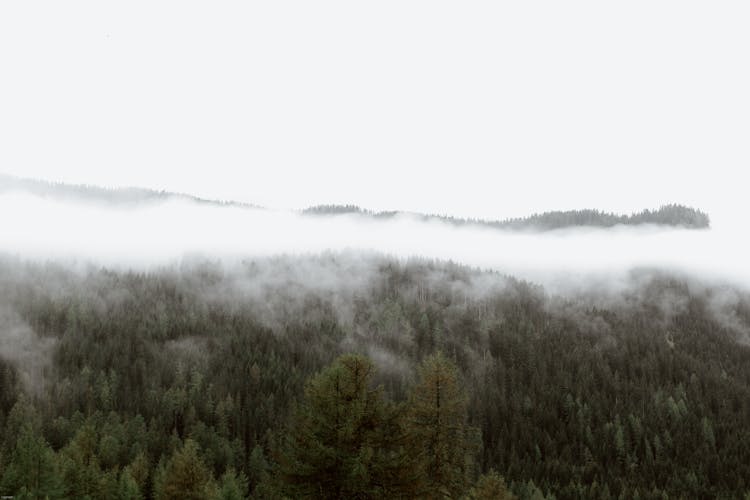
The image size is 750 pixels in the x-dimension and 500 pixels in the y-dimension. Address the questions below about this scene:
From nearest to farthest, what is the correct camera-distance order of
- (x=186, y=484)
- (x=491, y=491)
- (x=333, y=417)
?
1. (x=333, y=417)
2. (x=491, y=491)
3. (x=186, y=484)

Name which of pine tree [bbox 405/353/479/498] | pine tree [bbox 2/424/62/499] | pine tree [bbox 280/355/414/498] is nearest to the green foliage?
pine tree [bbox 405/353/479/498]

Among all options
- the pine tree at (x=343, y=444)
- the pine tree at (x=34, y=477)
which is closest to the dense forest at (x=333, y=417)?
the pine tree at (x=343, y=444)

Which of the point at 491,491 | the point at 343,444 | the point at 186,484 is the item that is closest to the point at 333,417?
the point at 343,444

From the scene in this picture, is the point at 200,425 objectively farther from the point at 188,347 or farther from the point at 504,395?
the point at 504,395

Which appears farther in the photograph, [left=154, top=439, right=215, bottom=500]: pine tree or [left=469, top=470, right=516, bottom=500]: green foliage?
[left=154, top=439, right=215, bottom=500]: pine tree

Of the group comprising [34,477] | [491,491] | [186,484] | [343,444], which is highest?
[343,444]

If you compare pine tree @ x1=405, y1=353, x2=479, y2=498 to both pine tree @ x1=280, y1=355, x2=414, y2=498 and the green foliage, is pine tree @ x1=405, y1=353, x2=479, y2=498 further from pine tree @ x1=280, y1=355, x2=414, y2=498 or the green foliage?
pine tree @ x1=280, y1=355, x2=414, y2=498

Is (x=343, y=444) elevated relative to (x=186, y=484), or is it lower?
elevated

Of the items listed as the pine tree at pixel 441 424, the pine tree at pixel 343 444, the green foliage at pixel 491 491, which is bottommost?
the green foliage at pixel 491 491

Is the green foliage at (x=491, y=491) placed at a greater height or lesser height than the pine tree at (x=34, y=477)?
greater

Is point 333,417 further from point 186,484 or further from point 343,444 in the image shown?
point 186,484

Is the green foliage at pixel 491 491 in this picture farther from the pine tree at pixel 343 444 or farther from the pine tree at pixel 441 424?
the pine tree at pixel 343 444

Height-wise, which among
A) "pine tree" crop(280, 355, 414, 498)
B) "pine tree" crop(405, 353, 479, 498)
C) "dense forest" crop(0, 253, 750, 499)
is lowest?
"dense forest" crop(0, 253, 750, 499)

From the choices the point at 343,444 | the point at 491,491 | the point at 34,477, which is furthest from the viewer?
the point at 34,477
